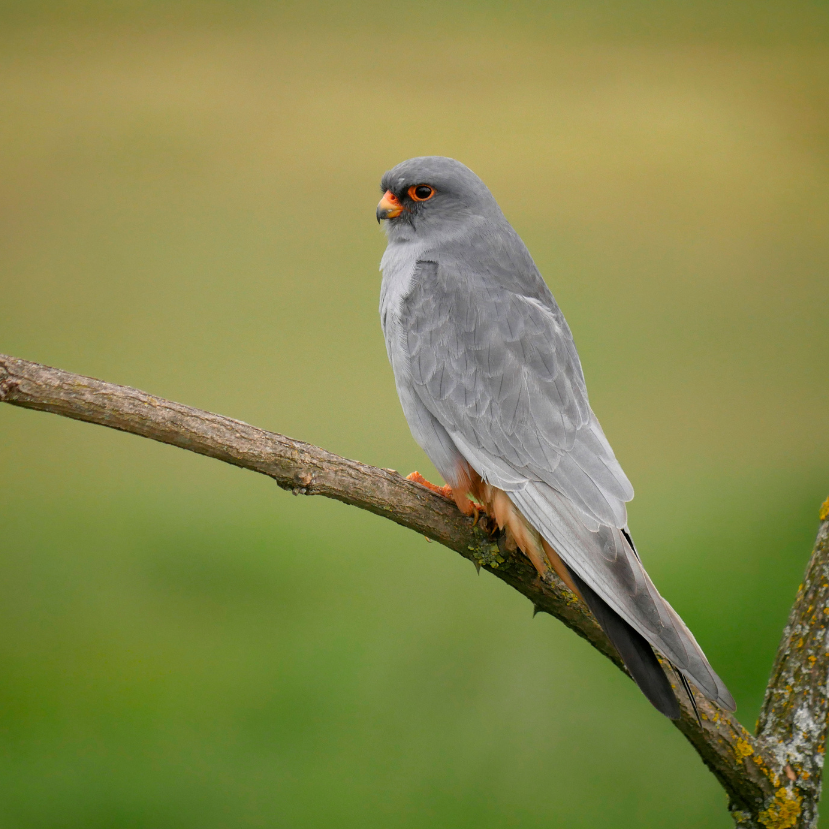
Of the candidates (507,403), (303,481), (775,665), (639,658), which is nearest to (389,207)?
(507,403)

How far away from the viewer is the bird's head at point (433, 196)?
218 centimetres

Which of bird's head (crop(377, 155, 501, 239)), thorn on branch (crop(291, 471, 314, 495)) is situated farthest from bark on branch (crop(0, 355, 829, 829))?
bird's head (crop(377, 155, 501, 239))

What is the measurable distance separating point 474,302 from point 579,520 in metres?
0.65

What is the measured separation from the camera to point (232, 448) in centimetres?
161

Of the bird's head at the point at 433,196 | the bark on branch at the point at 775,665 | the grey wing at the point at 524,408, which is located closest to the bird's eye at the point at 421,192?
the bird's head at the point at 433,196

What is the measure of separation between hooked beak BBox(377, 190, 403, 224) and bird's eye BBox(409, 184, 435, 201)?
0.05 metres

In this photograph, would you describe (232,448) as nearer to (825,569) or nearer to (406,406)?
(406,406)

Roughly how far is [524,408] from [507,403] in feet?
0.15

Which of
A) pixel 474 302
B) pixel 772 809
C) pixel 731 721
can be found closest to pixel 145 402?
pixel 474 302

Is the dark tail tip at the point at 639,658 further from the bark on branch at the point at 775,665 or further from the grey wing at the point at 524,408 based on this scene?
the bark on branch at the point at 775,665

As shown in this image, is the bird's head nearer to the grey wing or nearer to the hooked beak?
the hooked beak

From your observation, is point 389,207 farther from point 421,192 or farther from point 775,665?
point 775,665

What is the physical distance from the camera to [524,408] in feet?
6.30

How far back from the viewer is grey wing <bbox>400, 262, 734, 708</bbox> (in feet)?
5.67
